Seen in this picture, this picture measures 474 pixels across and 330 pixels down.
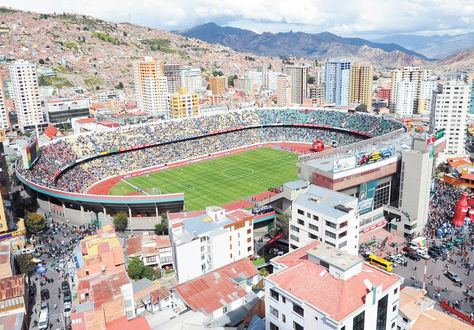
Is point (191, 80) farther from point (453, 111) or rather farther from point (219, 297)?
point (219, 297)

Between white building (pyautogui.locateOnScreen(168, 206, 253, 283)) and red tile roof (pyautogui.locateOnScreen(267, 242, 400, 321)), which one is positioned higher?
red tile roof (pyautogui.locateOnScreen(267, 242, 400, 321))

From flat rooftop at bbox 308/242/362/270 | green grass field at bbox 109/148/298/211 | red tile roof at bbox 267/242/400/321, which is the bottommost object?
green grass field at bbox 109/148/298/211

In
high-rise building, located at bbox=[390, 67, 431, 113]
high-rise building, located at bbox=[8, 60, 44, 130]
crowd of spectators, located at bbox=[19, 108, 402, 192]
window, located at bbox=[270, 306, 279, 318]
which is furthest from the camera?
high-rise building, located at bbox=[390, 67, 431, 113]

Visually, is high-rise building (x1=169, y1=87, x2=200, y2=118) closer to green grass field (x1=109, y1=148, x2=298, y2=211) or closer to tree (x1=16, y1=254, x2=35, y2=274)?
green grass field (x1=109, y1=148, x2=298, y2=211)

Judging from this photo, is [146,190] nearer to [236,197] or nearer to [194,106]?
[236,197]

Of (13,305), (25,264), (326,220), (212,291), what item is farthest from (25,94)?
→ (326,220)

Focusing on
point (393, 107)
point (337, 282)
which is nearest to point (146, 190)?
point (337, 282)

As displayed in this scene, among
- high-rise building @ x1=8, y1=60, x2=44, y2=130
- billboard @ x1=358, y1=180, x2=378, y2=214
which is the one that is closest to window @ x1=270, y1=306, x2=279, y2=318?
billboard @ x1=358, y1=180, x2=378, y2=214
